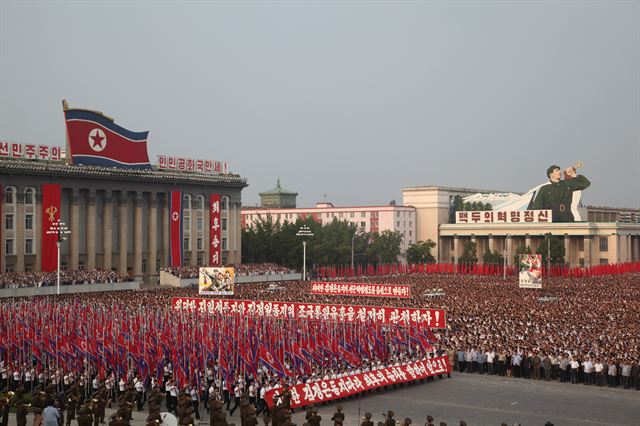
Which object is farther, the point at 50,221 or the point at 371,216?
the point at 371,216

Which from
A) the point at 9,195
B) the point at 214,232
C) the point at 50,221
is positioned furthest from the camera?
the point at 214,232

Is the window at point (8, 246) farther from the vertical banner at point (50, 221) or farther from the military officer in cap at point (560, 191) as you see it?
the military officer in cap at point (560, 191)

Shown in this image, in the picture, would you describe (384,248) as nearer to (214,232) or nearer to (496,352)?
→ (214,232)

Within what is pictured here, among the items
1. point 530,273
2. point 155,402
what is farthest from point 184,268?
point 155,402

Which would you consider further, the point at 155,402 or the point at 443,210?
the point at 443,210

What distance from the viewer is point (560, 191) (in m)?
107

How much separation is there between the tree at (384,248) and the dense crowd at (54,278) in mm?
44190

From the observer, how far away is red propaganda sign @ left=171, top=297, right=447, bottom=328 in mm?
37219

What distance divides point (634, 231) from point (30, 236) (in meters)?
76.9

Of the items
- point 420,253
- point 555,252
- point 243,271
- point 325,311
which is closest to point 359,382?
point 325,311

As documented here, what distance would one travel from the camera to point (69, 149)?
228ft

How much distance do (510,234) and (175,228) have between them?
4820 centimetres

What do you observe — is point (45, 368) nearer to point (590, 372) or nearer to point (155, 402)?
point (155, 402)

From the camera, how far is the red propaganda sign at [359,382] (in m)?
24.8
